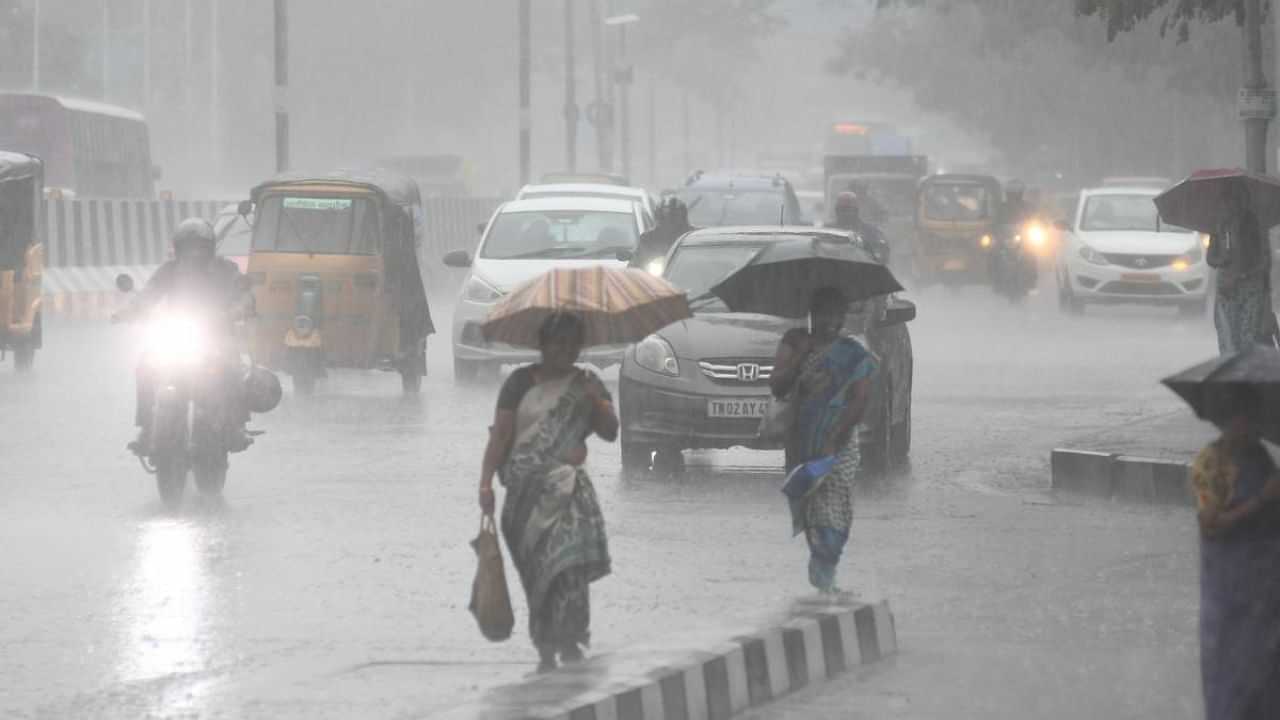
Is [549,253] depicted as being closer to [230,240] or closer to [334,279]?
[334,279]

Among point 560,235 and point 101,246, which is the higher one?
point 101,246

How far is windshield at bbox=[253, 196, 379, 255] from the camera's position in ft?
73.2

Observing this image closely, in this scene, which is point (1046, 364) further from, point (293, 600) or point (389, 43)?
point (389, 43)

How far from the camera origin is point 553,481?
830cm

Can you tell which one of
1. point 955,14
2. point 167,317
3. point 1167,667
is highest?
point 955,14

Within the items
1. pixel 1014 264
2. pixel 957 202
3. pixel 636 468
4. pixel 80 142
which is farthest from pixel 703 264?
pixel 80 142

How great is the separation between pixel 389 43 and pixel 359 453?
103 m

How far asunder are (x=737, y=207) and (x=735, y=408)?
15.3 metres

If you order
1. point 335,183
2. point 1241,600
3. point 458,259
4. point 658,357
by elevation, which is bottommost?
point 1241,600

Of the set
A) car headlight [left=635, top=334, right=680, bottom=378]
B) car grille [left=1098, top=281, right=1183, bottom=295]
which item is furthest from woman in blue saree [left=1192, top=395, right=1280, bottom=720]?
car grille [left=1098, top=281, right=1183, bottom=295]

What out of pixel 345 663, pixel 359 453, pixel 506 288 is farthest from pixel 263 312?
pixel 345 663

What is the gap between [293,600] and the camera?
10.8 metres

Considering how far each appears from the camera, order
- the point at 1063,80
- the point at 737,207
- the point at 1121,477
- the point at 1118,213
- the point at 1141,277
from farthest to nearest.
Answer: the point at 1063,80, the point at 1118,213, the point at 1141,277, the point at 737,207, the point at 1121,477

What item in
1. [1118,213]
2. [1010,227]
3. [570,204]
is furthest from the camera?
[1010,227]
